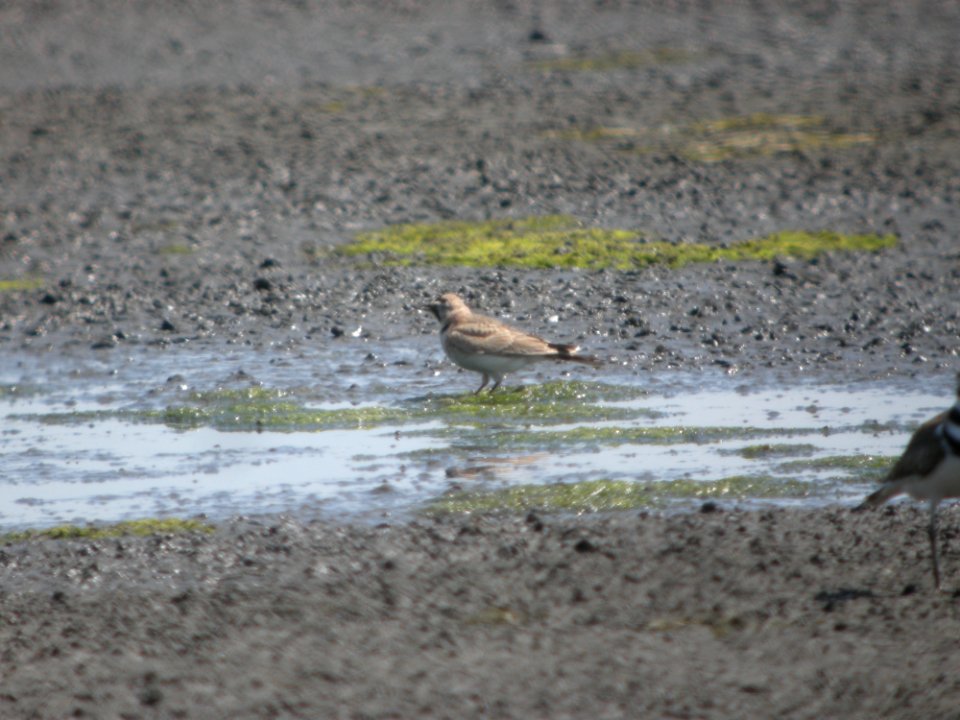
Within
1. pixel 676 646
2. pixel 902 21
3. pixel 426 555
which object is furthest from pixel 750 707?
pixel 902 21

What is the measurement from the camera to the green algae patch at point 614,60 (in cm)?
2483

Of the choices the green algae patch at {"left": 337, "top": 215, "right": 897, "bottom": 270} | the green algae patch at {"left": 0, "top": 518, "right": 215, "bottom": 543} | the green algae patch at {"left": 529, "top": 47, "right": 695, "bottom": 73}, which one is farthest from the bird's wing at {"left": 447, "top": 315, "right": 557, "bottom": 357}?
the green algae patch at {"left": 529, "top": 47, "right": 695, "bottom": 73}

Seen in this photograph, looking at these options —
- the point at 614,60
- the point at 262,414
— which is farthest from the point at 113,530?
the point at 614,60

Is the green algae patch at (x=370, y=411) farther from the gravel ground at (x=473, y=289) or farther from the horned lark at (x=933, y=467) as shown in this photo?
the horned lark at (x=933, y=467)

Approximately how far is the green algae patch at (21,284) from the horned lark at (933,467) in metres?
9.24

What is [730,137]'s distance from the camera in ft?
66.2

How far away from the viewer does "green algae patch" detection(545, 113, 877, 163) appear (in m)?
19.5

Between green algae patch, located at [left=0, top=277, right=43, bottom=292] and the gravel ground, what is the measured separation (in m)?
0.28

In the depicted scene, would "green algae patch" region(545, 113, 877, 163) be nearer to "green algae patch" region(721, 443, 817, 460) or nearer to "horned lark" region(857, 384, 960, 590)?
"green algae patch" region(721, 443, 817, 460)

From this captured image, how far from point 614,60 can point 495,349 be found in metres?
14.8

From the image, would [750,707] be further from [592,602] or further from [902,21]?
[902,21]

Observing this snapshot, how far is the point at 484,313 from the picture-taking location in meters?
13.7

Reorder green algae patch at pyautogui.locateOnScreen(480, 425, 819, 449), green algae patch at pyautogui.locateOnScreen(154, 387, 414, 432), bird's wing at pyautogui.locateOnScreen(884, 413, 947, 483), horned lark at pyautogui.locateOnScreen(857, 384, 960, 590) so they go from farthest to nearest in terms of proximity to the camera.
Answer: green algae patch at pyautogui.locateOnScreen(154, 387, 414, 432), green algae patch at pyautogui.locateOnScreen(480, 425, 819, 449), bird's wing at pyautogui.locateOnScreen(884, 413, 947, 483), horned lark at pyautogui.locateOnScreen(857, 384, 960, 590)

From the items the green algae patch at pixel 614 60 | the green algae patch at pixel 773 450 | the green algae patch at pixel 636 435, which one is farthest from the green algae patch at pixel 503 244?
the green algae patch at pixel 614 60
